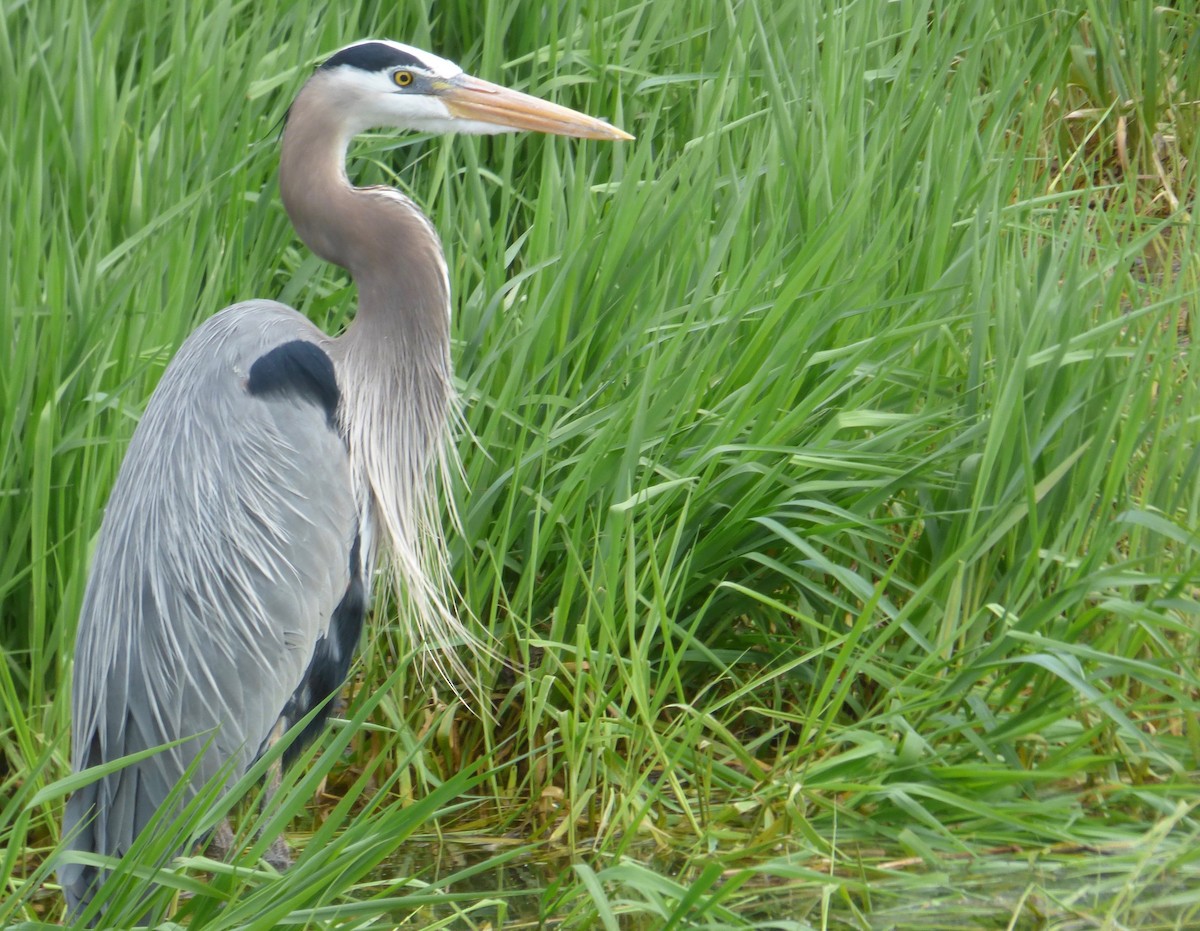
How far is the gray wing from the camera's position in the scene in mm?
2451

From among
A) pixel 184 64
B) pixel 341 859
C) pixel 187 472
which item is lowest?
pixel 341 859

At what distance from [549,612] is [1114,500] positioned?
1.06 m

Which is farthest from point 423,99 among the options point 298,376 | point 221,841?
point 221,841

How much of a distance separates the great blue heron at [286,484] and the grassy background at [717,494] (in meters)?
0.11

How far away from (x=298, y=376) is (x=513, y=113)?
0.63m

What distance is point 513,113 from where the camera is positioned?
2807 millimetres

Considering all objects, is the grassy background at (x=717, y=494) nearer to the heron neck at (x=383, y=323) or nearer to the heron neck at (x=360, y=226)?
the heron neck at (x=383, y=323)

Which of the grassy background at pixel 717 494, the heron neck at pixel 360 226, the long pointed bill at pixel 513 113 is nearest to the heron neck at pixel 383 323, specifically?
the heron neck at pixel 360 226

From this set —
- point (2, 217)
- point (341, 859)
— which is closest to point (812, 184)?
point (2, 217)

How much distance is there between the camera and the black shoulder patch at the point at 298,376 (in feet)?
8.50

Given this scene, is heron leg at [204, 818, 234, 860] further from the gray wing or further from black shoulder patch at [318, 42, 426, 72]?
black shoulder patch at [318, 42, 426, 72]

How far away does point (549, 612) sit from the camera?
9.38 feet

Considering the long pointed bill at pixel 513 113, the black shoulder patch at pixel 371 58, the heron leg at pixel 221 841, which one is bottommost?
the heron leg at pixel 221 841

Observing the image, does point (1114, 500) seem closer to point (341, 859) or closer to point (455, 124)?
point (455, 124)
